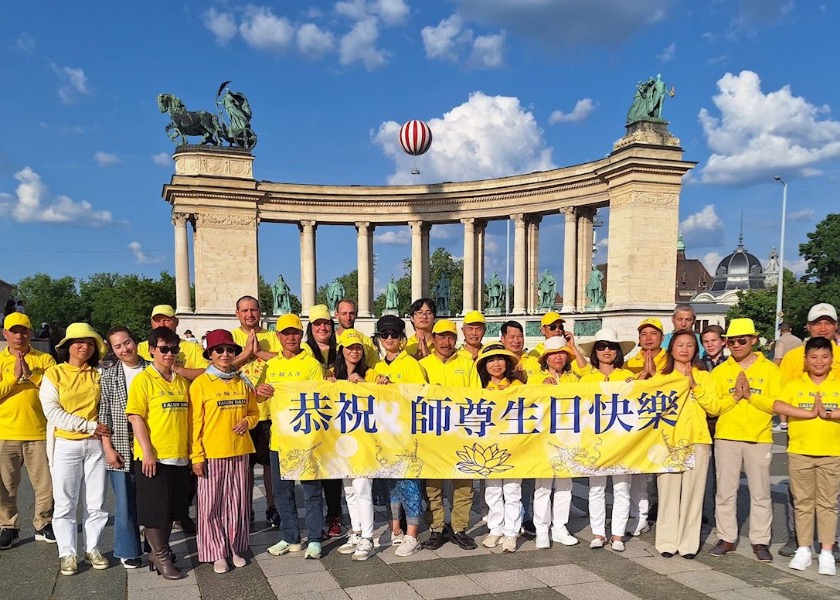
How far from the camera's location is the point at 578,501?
8516 mm

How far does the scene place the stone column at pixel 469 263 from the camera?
120 ft

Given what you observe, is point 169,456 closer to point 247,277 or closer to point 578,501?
point 578,501

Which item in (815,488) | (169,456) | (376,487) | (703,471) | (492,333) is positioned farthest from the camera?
(492,333)

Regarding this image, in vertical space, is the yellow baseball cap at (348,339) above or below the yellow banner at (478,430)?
above

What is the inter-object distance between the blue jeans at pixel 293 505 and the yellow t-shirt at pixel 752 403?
175 inches

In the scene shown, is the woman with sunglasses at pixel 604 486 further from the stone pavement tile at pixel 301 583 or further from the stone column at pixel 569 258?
the stone column at pixel 569 258

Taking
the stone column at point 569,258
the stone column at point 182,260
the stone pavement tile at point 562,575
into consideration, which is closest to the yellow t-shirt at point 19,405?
the stone pavement tile at point 562,575

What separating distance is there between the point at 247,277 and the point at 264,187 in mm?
5536

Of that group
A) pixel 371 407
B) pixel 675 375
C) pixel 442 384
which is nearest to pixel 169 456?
pixel 371 407

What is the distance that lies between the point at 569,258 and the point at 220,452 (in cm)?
2982

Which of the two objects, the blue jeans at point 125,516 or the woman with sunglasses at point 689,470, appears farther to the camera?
the woman with sunglasses at point 689,470

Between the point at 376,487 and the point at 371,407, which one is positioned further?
the point at 376,487

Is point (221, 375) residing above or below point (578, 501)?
above

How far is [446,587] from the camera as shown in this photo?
5406mm
